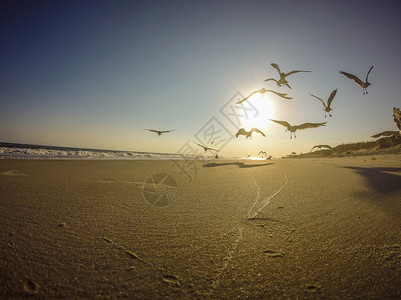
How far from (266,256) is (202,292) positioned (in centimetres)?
54

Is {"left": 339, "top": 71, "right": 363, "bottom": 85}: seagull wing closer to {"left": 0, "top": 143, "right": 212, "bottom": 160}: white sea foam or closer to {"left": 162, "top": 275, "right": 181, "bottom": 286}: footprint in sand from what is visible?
{"left": 162, "top": 275, "right": 181, "bottom": 286}: footprint in sand

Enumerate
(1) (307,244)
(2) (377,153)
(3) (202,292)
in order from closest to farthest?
(3) (202,292), (1) (307,244), (2) (377,153)

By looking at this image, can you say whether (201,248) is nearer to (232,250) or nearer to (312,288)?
(232,250)

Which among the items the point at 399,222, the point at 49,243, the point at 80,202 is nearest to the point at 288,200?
the point at 399,222

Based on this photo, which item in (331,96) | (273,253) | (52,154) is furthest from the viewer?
(52,154)

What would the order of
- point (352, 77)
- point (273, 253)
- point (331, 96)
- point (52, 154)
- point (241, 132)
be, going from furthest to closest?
point (52, 154)
point (241, 132)
point (331, 96)
point (352, 77)
point (273, 253)

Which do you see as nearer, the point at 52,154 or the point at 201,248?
the point at 201,248

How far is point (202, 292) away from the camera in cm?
96

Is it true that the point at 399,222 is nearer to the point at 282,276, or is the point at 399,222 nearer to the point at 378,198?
the point at 378,198

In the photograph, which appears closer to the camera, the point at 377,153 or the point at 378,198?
the point at 378,198

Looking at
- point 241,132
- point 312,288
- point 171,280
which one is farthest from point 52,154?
point 312,288

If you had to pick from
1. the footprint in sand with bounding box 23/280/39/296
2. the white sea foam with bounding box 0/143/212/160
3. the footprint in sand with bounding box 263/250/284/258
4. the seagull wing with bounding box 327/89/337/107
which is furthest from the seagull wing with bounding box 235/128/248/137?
the footprint in sand with bounding box 23/280/39/296

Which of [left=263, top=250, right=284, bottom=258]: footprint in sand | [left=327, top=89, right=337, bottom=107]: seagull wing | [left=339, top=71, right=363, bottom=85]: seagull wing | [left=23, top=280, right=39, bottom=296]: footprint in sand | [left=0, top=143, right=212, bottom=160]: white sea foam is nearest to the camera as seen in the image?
[left=23, top=280, right=39, bottom=296]: footprint in sand

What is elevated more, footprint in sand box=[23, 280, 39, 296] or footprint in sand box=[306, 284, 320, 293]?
footprint in sand box=[306, 284, 320, 293]
